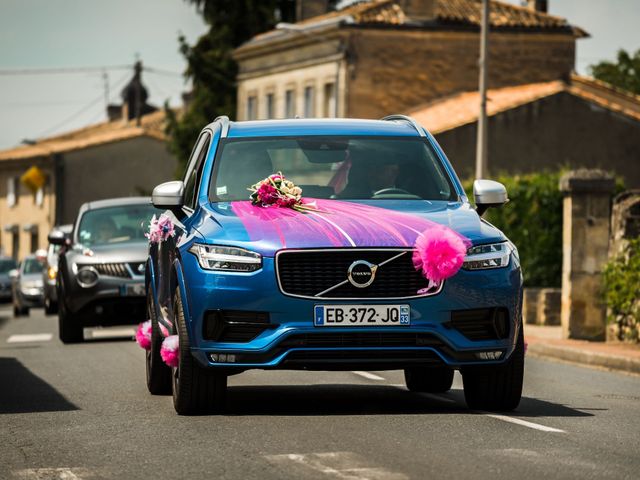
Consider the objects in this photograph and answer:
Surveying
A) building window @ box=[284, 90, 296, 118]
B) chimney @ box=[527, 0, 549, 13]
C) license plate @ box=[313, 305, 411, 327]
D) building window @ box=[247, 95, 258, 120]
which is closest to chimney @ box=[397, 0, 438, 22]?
building window @ box=[284, 90, 296, 118]

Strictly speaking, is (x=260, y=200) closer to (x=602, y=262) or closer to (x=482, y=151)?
(x=602, y=262)

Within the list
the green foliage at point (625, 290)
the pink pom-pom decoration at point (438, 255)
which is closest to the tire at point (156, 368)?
the pink pom-pom decoration at point (438, 255)

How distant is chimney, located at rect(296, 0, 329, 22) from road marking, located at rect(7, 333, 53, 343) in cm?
4865

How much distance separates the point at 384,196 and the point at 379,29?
5027 cm

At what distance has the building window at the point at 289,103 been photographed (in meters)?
66.8

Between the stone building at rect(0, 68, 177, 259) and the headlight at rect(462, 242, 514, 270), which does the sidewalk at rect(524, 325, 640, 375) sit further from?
the stone building at rect(0, 68, 177, 259)

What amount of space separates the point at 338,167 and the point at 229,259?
1803mm

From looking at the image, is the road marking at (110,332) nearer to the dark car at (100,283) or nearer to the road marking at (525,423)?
the dark car at (100,283)

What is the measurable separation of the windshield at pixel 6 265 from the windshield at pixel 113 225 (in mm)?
36857

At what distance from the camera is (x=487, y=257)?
10445mm

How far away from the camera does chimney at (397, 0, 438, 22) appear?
61594 mm

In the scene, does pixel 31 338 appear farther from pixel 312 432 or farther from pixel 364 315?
pixel 312 432

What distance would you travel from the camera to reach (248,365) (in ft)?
33.8

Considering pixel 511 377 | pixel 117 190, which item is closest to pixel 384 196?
pixel 511 377
